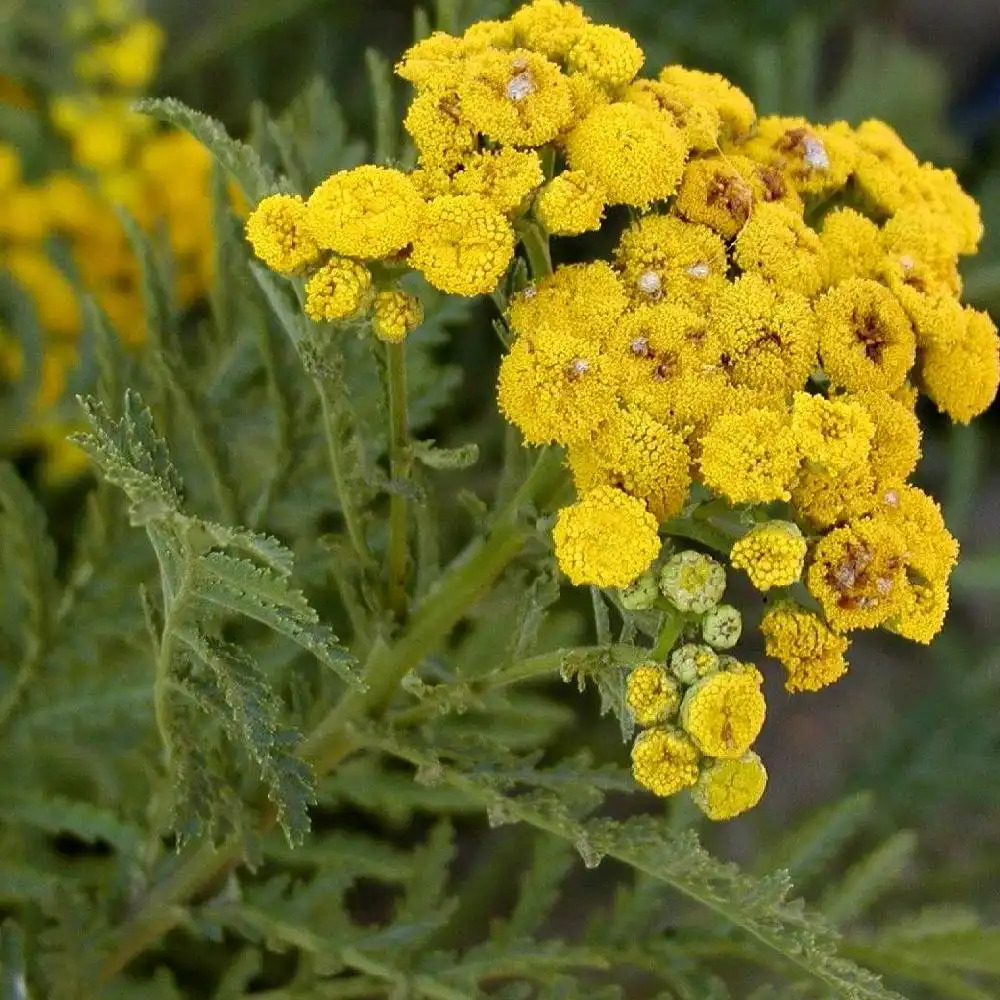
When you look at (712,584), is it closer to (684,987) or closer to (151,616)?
(151,616)

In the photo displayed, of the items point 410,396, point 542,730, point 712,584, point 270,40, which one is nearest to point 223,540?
point 712,584

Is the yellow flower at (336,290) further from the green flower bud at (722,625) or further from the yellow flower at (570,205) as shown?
the green flower bud at (722,625)

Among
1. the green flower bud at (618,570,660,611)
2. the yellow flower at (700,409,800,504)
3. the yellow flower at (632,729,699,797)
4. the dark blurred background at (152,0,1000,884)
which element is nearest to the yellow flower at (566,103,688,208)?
the yellow flower at (700,409,800,504)

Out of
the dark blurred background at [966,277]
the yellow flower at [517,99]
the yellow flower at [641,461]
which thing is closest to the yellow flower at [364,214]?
the yellow flower at [517,99]

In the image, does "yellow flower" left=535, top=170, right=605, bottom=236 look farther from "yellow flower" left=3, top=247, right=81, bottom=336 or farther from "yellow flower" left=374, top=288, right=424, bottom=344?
"yellow flower" left=3, top=247, right=81, bottom=336

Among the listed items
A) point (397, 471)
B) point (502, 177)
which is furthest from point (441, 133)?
point (397, 471)

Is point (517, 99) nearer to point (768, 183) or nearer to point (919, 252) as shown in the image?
point (768, 183)
